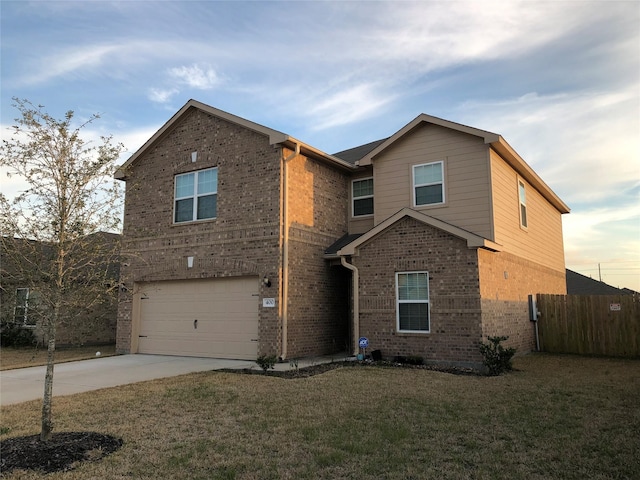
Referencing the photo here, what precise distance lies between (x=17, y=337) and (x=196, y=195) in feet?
36.9

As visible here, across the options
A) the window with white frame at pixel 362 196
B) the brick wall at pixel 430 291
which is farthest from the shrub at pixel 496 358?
the window with white frame at pixel 362 196

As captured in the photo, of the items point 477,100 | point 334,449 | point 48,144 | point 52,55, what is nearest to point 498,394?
point 334,449

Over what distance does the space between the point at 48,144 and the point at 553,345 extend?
15081 millimetres

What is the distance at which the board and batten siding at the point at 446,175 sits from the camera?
12992mm

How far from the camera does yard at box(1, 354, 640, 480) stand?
4719mm

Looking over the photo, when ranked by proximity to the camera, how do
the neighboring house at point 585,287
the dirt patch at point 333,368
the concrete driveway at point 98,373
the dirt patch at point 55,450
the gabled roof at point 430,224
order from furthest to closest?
the neighboring house at point 585,287 < the gabled roof at point 430,224 < the dirt patch at point 333,368 < the concrete driveway at point 98,373 < the dirt patch at point 55,450

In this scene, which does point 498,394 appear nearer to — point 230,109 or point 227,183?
point 227,183

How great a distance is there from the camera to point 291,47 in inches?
481

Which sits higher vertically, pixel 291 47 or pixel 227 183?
pixel 291 47

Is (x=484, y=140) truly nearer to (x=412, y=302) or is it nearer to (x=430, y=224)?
(x=430, y=224)

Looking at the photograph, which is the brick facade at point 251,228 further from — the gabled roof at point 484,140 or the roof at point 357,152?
the gabled roof at point 484,140

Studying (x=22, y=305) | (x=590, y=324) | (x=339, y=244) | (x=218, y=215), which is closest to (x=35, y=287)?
(x=22, y=305)

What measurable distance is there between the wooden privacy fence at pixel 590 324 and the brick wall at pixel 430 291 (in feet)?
18.2

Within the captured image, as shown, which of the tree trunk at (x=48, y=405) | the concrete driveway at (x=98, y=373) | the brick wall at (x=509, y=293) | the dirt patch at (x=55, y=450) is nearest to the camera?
the dirt patch at (x=55, y=450)
